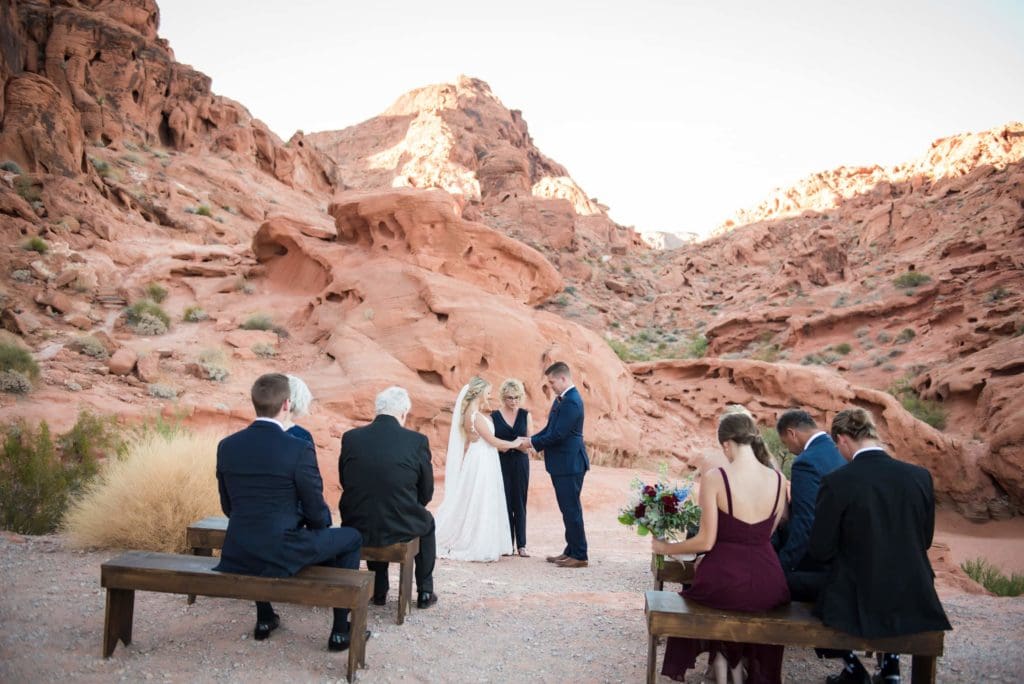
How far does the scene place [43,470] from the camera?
743 centimetres

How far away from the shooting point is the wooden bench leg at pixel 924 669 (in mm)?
3699

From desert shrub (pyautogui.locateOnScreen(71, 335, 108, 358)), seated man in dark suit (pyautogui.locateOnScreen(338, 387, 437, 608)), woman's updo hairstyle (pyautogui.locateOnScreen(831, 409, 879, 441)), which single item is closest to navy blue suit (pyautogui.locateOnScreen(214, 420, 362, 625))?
seated man in dark suit (pyautogui.locateOnScreen(338, 387, 437, 608))

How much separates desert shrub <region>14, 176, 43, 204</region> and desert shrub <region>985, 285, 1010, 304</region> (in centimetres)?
3067

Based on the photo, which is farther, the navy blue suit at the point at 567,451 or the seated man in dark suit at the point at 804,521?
the navy blue suit at the point at 567,451

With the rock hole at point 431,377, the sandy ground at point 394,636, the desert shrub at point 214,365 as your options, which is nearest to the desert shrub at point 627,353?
the rock hole at point 431,377

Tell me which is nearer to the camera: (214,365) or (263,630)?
(263,630)

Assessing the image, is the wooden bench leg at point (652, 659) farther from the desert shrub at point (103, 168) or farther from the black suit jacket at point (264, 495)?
the desert shrub at point (103, 168)

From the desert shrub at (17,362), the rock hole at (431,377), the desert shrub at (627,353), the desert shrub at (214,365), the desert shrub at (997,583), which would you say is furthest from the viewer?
the desert shrub at (627,353)

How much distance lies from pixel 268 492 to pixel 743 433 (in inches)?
Result: 115

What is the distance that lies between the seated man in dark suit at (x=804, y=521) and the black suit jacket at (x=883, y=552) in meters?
0.58

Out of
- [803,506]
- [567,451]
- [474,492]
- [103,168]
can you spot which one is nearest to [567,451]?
[567,451]

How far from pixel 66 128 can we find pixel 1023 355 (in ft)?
91.0

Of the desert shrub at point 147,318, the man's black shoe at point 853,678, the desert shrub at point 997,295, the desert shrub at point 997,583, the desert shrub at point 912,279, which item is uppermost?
the desert shrub at point 912,279

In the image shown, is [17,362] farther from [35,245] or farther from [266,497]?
[266,497]
